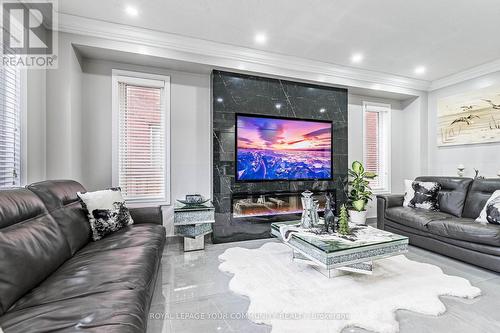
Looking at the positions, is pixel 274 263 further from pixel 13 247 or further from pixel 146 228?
pixel 13 247

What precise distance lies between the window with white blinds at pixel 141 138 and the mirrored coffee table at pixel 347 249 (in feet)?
7.23

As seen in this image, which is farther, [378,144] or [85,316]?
[378,144]

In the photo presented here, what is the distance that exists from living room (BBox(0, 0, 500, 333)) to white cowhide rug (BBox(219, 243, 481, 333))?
18 millimetres

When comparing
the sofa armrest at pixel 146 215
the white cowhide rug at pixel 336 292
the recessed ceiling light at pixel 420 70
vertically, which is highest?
the recessed ceiling light at pixel 420 70

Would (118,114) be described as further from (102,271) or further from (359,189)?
(359,189)

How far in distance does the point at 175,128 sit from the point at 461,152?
16.8 feet

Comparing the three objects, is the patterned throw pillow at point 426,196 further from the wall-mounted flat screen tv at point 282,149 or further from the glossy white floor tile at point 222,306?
the wall-mounted flat screen tv at point 282,149

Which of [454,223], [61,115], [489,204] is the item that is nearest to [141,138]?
[61,115]

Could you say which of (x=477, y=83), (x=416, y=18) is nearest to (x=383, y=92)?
(x=477, y=83)

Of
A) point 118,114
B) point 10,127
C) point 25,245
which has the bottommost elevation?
point 25,245

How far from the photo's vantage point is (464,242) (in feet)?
8.98

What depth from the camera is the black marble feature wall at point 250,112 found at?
3.64 metres

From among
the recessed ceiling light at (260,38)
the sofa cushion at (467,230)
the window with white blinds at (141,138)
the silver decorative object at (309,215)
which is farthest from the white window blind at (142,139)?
the sofa cushion at (467,230)

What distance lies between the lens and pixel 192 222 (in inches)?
125
